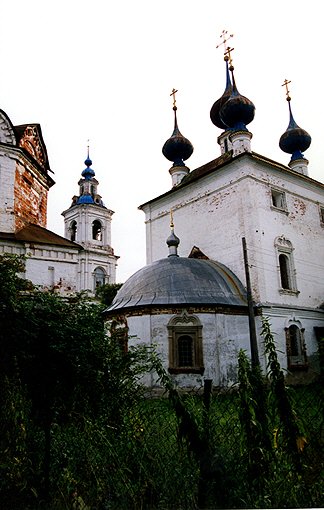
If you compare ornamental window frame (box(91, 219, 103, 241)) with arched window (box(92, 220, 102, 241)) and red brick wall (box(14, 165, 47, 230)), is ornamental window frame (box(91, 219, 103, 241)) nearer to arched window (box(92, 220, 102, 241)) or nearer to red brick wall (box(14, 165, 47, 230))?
arched window (box(92, 220, 102, 241))

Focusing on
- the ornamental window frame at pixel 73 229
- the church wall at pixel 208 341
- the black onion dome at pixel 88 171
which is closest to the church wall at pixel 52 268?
the church wall at pixel 208 341

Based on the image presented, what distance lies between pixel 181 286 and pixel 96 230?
2404 cm

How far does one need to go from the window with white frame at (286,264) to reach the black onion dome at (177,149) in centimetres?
770

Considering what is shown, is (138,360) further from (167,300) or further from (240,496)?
(167,300)

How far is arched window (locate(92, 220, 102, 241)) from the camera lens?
37.9 meters

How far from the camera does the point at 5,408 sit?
3.74 meters

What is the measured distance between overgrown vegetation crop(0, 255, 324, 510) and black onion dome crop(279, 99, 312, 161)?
843 inches

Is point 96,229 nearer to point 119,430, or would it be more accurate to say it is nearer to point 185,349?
point 185,349

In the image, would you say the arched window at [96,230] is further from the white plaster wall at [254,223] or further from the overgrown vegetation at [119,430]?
the overgrown vegetation at [119,430]

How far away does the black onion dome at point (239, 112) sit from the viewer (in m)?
19.7

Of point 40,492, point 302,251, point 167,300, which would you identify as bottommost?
point 40,492

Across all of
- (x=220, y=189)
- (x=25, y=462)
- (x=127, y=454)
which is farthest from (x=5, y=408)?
(x=220, y=189)

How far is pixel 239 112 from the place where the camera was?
19.7 metres

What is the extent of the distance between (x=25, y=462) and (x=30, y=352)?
95 centimetres
